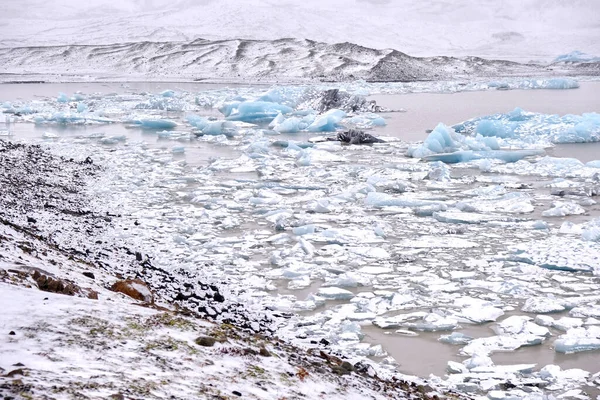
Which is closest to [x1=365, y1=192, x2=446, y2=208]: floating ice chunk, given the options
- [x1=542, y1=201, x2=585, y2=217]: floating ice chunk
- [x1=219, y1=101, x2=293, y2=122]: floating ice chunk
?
[x1=542, y1=201, x2=585, y2=217]: floating ice chunk

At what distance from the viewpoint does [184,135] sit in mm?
18328

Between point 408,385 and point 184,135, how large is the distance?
572 inches

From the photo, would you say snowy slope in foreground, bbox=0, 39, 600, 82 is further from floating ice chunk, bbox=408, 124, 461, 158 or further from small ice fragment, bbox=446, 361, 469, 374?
small ice fragment, bbox=446, 361, 469, 374

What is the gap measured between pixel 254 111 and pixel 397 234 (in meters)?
14.1

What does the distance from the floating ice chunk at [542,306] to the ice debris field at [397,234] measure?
18mm

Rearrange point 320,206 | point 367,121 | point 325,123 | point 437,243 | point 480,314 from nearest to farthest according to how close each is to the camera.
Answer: point 480,314 → point 437,243 → point 320,206 → point 325,123 → point 367,121

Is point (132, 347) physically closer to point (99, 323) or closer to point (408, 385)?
point (99, 323)

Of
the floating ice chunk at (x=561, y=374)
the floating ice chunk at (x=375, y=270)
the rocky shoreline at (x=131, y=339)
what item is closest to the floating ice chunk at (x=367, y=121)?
the floating ice chunk at (x=375, y=270)

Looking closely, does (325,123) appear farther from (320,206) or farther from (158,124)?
(320,206)

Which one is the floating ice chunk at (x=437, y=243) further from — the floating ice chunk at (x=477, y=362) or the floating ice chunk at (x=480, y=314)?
the floating ice chunk at (x=477, y=362)

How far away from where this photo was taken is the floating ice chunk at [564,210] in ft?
30.7

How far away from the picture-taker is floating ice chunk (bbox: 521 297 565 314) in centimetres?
604

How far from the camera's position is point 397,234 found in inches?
333

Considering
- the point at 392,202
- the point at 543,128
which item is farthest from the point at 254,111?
the point at 392,202
